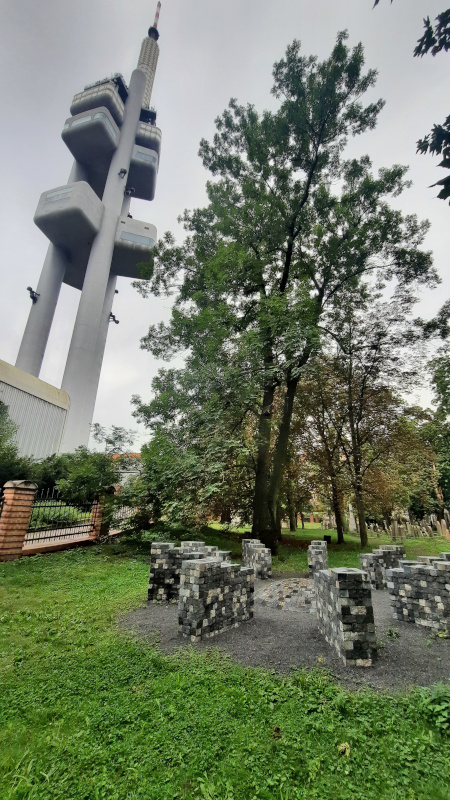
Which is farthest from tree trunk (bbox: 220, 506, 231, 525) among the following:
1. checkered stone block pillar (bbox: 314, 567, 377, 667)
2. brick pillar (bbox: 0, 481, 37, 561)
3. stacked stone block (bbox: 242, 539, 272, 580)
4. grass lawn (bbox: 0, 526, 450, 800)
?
grass lawn (bbox: 0, 526, 450, 800)

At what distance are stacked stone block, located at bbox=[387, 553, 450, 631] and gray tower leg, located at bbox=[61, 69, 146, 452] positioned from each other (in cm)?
2542

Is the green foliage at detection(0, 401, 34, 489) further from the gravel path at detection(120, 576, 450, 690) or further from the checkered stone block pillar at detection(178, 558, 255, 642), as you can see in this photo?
the checkered stone block pillar at detection(178, 558, 255, 642)

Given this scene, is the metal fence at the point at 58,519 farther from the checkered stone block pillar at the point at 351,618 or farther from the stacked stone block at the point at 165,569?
the checkered stone block pillar at the point at 351,618

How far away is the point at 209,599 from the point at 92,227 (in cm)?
3784

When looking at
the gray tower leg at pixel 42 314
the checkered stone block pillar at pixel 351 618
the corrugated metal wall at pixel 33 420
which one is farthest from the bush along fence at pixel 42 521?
the gray tower leg at pixel 42 314

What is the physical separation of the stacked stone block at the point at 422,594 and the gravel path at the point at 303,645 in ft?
0.77

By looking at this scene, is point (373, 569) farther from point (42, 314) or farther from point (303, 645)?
point (42, 314)

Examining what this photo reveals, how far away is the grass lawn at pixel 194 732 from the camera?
2330 mm

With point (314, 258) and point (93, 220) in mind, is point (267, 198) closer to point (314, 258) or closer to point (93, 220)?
point (314, 258)

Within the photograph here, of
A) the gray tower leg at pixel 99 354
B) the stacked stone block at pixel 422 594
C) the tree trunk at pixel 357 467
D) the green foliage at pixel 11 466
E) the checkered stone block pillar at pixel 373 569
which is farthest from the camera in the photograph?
the gray tower leg at pixel 99 354

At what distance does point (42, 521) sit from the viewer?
11.5m

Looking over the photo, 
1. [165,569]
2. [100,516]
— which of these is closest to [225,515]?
[100,516]

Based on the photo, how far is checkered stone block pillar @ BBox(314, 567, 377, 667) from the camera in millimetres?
3887

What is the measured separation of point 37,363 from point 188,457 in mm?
27747
